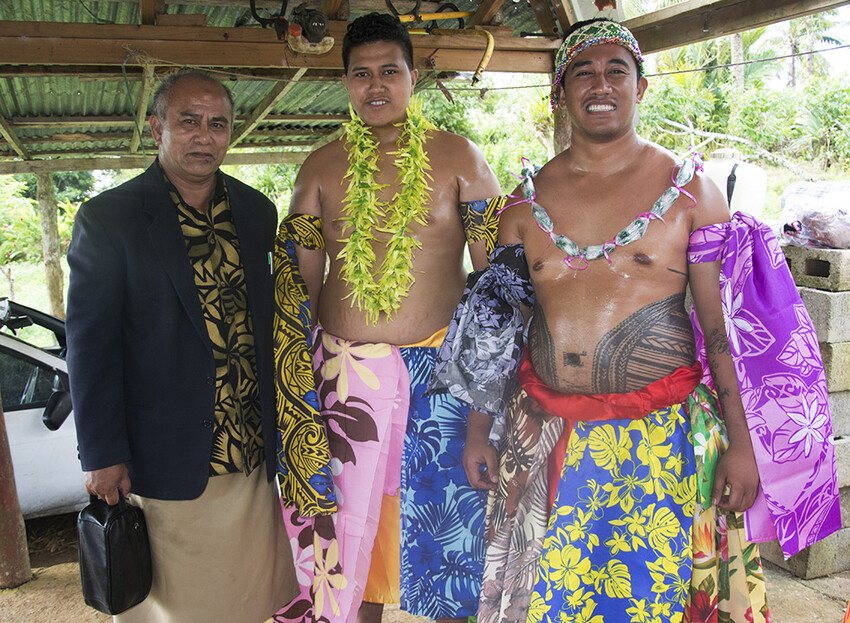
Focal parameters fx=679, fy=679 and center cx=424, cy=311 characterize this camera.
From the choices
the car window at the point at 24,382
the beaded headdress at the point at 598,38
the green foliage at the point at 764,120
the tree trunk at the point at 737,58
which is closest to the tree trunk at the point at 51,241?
the car window at the point at 24,382

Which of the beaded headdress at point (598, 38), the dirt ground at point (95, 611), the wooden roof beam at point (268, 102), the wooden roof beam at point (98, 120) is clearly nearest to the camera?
the beaded headdress at point (598, 38)

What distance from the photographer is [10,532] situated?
3.67 m

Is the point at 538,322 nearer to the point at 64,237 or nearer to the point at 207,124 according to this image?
the point at 207,124

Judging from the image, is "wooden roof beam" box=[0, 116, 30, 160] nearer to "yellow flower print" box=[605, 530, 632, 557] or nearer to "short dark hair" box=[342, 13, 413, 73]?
"short dark hair" box=[342, 13, 413, 73]

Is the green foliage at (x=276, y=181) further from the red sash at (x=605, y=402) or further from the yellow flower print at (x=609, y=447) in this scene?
the yellow flower print at (x=609, y=447)

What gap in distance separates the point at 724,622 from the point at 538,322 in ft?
3.37

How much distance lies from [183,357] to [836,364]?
3.06 m

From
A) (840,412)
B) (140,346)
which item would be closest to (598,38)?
(140,346)

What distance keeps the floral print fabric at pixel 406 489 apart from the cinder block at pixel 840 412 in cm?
208

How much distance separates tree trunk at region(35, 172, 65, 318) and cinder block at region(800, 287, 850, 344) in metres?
9.34

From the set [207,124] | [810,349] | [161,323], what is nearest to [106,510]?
[161,323]

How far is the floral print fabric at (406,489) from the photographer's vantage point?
2.54 metres

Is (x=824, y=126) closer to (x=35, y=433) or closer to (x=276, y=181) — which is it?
(x=276, y=181)

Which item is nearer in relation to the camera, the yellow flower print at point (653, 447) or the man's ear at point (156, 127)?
the yellow flower print at point (653, 447)
